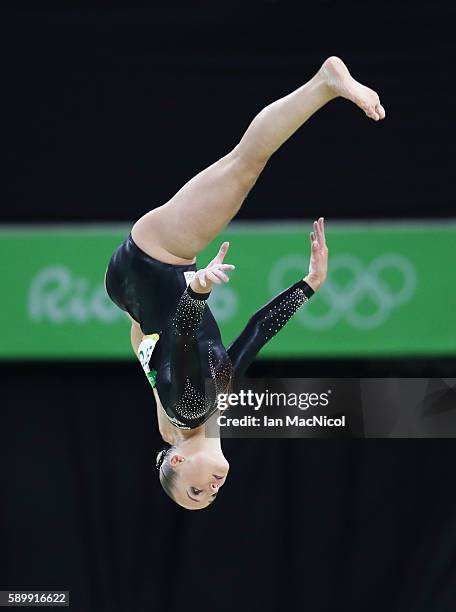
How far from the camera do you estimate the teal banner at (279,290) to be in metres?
4.77

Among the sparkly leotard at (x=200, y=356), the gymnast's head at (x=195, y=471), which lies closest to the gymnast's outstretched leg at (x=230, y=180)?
the sparkly leotard at (x=200, y=356)

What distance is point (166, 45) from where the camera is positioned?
4.90m

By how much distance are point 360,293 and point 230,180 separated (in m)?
1.76

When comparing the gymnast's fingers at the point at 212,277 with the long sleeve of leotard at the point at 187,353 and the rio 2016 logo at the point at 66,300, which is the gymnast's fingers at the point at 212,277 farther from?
the rio 2016 logo at the point at 66,300

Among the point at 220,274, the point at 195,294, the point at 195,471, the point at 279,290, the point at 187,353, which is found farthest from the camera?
the point at 279,290

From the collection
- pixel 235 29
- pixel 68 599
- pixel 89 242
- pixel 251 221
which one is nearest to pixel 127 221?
pixel 89 242

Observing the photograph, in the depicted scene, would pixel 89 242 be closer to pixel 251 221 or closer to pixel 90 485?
pixel 251 221

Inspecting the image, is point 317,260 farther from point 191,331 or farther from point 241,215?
point 241,215

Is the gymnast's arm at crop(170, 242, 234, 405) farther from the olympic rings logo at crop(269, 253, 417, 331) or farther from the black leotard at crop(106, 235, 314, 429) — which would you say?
the olympic rings logo at crop(269, 253, 417, 331)

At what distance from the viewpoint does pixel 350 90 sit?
113 inches

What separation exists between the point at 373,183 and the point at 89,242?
134cm

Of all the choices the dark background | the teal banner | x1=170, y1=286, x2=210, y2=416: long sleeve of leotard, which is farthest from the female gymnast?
the dark background

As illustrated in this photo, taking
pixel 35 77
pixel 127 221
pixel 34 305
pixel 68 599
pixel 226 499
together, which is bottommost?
pixel 68 599

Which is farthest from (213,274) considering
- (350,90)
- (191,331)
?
(350,90)
